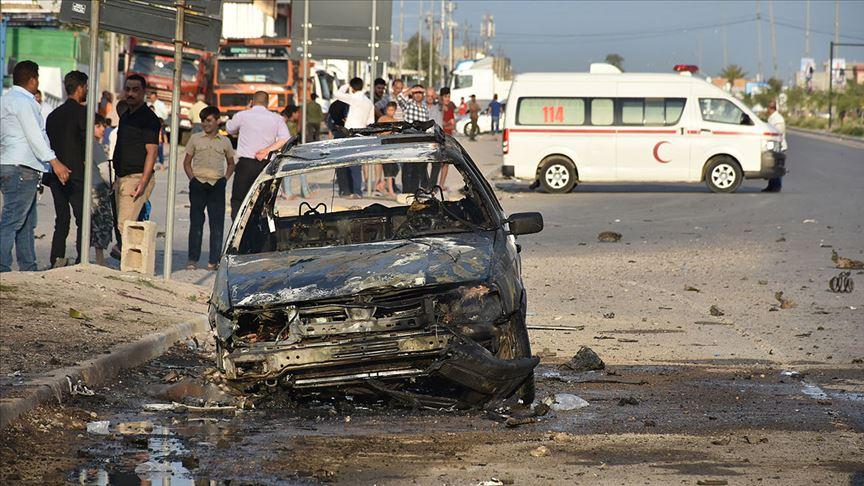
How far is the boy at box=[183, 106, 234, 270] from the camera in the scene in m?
15.1

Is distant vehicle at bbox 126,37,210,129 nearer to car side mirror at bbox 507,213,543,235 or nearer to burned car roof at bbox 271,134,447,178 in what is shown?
burned car roof at bbox 271,134,447,178

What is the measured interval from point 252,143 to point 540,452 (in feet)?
33.9

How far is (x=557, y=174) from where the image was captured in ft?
97.0

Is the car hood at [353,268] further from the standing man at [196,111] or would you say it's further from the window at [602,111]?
the standing man at [196,111]

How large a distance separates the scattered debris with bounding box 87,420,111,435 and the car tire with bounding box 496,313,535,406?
208 centimetres

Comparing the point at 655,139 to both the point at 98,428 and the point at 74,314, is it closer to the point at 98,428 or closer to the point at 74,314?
the point at 74,314

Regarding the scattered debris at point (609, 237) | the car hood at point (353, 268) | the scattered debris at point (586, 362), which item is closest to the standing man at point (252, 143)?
the scattered debris at point (609, 237)

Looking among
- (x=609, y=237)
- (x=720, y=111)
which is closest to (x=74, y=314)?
(x=609, y=237)

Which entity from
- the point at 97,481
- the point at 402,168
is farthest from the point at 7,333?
the point at 402,168

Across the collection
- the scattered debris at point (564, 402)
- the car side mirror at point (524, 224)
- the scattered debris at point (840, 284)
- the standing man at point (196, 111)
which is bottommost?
the scattered debris at point (564, 402)

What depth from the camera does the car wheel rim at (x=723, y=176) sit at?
29062 mm

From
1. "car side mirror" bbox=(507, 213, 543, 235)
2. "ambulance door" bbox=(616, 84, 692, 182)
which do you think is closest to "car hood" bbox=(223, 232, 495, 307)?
"car side mirror" bbox=(507, 213, 543, 235)

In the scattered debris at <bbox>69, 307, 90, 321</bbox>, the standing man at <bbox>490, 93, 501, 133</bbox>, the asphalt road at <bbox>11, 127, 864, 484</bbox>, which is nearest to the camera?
the asphalt road at <bbox>11, 127, 864, 484</bbox>

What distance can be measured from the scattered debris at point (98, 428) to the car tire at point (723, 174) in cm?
2289
